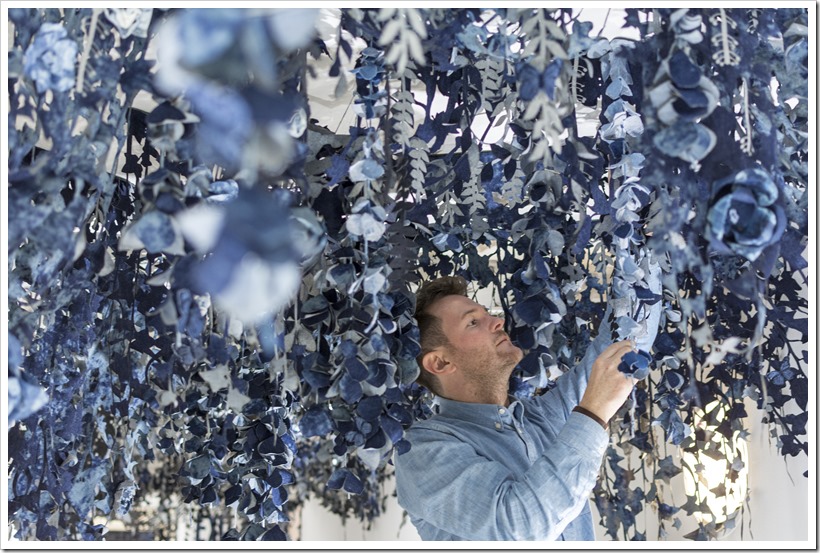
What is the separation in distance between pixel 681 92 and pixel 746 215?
0.11m

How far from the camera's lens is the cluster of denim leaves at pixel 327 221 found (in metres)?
0.62

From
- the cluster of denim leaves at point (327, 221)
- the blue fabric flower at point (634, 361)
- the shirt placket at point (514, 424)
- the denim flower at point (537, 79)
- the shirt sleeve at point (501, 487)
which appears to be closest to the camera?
the cluster of denim leaves at point (327, 221)

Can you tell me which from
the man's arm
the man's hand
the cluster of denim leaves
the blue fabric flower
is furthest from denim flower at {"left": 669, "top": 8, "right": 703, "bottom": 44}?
the man's arm

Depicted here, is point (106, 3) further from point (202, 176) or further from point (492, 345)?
point (492, 345)

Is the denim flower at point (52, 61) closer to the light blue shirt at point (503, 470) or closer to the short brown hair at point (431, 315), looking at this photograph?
the light blue shirt at point (503, 470)

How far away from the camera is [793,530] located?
3.67 m

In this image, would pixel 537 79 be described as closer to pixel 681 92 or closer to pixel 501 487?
pixel 681 92

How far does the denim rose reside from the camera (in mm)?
670

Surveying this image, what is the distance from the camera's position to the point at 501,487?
1561mm

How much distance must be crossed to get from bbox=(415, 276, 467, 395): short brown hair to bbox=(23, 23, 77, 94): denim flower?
129 cm

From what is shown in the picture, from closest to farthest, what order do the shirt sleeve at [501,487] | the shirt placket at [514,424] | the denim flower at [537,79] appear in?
the denim flower at [537,79]
the shirt sleeve at [501,487]
the shirt placket at [514,424]

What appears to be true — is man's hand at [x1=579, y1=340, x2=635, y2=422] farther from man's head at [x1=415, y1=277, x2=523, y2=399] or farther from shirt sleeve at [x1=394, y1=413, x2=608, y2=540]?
man's head at [x1=415, y1=277, x2=523, y2=399]

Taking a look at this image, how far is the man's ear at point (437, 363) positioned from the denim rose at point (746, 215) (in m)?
1.29

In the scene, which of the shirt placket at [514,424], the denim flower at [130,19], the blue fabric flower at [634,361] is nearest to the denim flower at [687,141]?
the blue fabric flower at [634,361]
